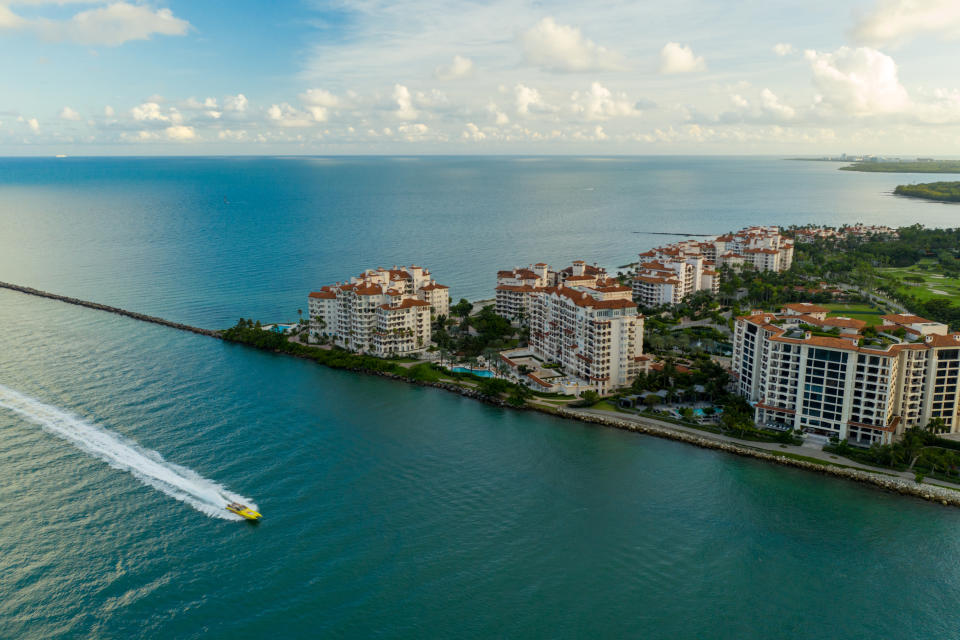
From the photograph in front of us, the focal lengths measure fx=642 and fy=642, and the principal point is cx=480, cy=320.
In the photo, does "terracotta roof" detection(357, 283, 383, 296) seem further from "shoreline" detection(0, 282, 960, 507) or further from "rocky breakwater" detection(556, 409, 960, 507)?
"rocky breakwater" detection(556, 409, 960, 507)

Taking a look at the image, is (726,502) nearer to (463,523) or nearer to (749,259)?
(463,523)

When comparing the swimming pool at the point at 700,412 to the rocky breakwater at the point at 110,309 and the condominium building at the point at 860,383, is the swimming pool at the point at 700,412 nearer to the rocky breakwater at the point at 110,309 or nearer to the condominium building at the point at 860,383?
the condominium building at the point at 860,383

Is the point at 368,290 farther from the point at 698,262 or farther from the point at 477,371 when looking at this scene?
the point at 698,262

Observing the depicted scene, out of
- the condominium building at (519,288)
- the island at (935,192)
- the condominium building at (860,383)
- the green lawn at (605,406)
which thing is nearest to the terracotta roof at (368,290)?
the condominium building at (519,288)

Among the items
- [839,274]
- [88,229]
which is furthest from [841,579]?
[88,229]

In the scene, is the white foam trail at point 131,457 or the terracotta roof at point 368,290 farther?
the terracotta roof at point 368,290

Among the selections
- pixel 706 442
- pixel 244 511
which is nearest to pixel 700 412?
pixel 706 442
